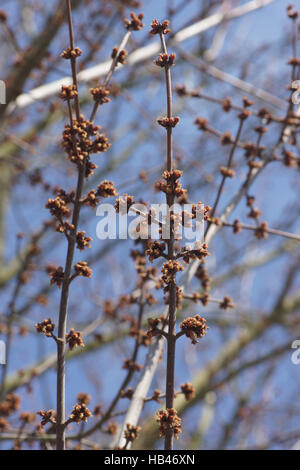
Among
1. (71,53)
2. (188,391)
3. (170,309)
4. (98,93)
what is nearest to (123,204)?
(170,309)

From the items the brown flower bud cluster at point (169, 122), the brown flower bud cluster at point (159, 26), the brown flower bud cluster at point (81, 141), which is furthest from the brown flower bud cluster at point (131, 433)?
the brown flower bud cluster at point (159, 26)

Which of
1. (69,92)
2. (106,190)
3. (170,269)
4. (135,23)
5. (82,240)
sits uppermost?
(135,23)

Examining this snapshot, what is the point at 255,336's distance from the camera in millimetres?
6551

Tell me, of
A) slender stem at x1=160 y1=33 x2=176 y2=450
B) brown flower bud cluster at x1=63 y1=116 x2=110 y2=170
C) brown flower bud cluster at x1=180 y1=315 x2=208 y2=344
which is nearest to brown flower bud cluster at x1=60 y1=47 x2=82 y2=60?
brown flower bud cluster at x1=63 y1=116 x2=110 y2=170

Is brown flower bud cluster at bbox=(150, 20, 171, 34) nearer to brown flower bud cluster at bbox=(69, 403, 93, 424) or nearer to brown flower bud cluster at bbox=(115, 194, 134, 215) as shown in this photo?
brown flower bud cluster at bbox=(115, 194, 134, 215)

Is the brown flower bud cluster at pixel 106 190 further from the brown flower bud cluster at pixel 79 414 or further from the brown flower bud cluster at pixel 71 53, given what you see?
the brown flower bud cluster at pixel 79 414

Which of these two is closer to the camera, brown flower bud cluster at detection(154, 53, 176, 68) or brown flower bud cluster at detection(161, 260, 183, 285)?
brown flower bud cluster at detection(161, 260, 183, 285)

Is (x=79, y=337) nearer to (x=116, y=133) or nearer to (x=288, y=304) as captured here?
(x=288, y=304)

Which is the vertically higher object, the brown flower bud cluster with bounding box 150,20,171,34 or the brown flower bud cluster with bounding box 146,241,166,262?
the brown flower bud cluster with bounding box 150,20,171,34

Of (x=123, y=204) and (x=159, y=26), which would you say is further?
(x=159, y=26)

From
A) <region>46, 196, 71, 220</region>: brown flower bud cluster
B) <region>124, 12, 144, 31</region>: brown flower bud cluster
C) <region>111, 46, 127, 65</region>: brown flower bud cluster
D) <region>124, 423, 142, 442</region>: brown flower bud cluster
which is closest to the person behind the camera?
<region>46, 196, 71, 220</region>: brown flower bud cluster

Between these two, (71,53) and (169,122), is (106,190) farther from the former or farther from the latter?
(71,53)
